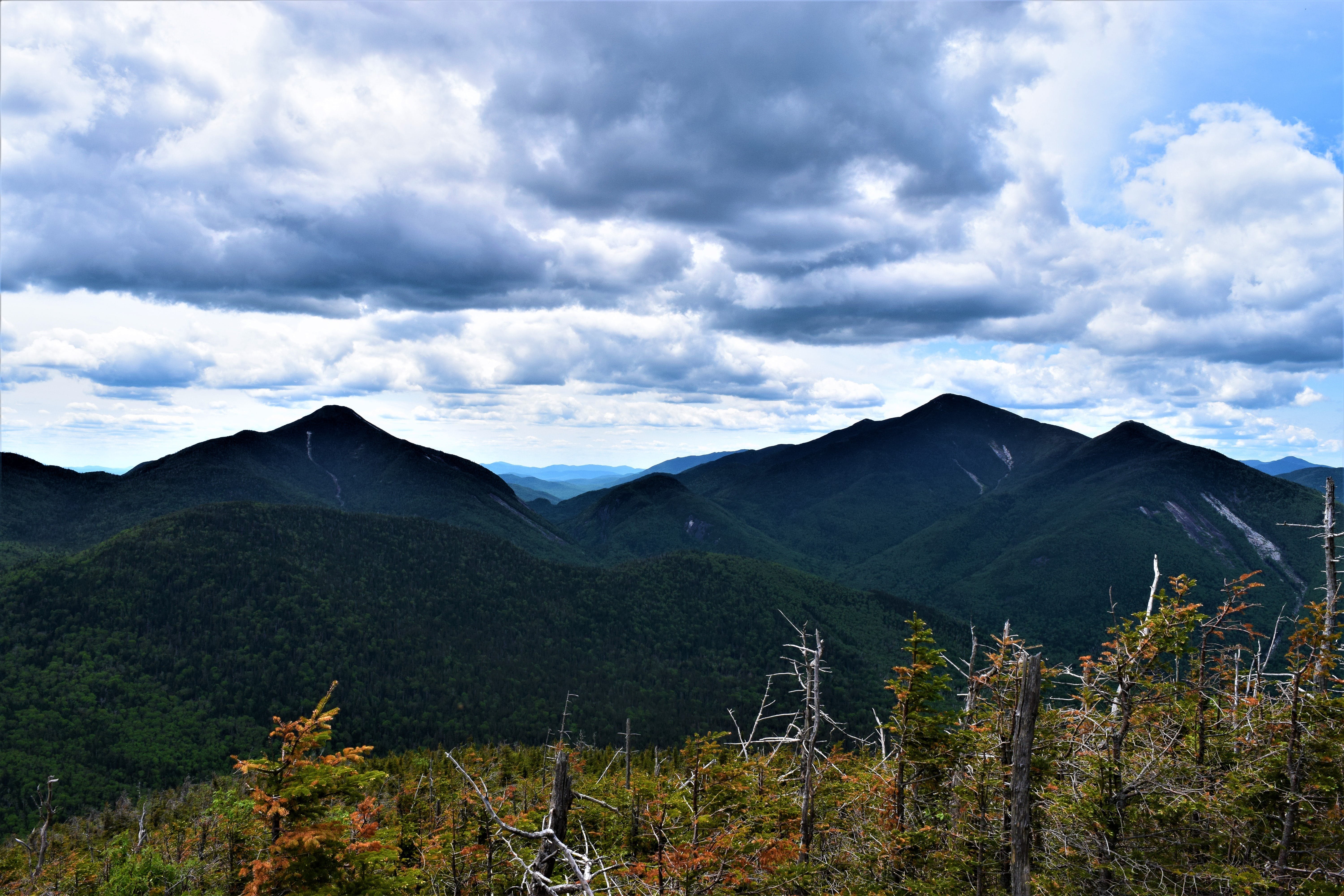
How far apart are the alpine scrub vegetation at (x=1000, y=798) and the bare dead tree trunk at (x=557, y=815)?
4 centimetres

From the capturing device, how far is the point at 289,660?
15375cm

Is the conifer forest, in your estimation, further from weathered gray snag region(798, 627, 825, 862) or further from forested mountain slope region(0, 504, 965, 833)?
forested mountain slope region(0, 504, 965, 833)

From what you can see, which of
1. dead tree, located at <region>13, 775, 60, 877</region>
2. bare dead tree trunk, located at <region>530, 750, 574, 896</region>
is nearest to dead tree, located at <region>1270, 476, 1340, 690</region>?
bare dead tree trunk, located at <region>530, 750, 574, 896</region>

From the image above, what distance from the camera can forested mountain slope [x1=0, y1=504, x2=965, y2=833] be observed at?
119 m

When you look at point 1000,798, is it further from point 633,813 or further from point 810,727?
point 633,813

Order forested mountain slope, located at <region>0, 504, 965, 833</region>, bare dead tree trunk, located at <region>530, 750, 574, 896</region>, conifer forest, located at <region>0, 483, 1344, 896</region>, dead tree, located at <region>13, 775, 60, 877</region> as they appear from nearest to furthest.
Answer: bare dead tree trunk, located at <region>530, 750, 574, 896</region>, conifer forest, located at <region>0, 483, 1344, 896</region>, dead tree, located at <region>13, 775, 60, 877</region>, forested mountain slope, located at <region>0, 504, 965, 833</region>

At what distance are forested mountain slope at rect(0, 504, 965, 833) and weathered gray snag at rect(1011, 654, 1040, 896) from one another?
130735 mm

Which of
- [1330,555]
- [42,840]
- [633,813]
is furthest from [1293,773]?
[42,840]

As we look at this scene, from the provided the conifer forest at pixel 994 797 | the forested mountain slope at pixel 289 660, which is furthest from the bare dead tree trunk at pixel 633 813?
the forested mountain slope at pixel 289 660

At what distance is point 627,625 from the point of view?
198750mm

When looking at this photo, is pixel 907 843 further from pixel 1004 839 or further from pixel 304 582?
pixel 304 582

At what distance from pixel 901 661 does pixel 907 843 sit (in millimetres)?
189778

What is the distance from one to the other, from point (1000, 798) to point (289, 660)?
178 m

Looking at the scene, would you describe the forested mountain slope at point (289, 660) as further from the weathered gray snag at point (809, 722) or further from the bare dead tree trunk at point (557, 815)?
the bare dead tree trunk at point (557, 815)
